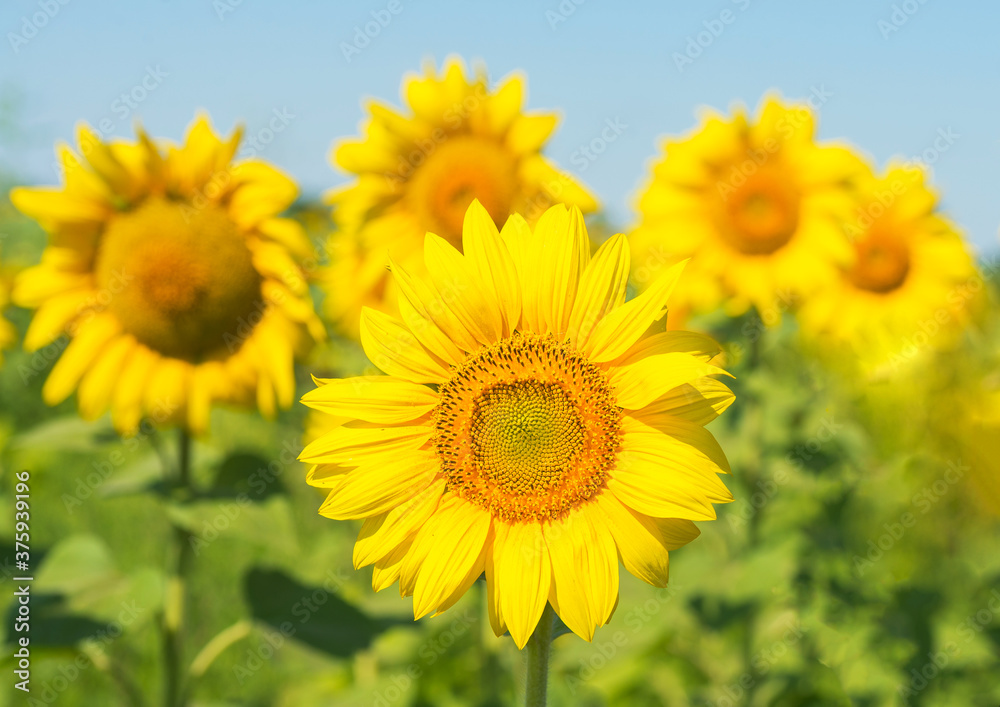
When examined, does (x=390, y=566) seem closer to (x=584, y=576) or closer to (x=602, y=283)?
(x=584, y=576)

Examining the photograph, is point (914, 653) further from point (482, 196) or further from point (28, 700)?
point (28, 700)

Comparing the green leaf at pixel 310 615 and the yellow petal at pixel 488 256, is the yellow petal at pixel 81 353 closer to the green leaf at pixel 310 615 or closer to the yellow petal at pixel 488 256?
the green leaf at pixel 310 615

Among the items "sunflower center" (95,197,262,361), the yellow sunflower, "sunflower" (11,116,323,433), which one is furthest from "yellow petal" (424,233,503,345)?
the yellow sunflower

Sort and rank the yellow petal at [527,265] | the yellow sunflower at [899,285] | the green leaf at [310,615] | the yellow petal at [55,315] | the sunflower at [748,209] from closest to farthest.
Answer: the yellow petal at [527,265] < the green leaf at [310,615] < the yellow petal at [55,315] < the sunflower at [748,209] < the yellow sunflower at [899,285]

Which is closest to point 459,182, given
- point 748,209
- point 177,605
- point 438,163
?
point 438,163

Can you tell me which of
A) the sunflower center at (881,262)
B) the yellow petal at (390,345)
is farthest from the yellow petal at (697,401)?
the sunflower center at (881,262)

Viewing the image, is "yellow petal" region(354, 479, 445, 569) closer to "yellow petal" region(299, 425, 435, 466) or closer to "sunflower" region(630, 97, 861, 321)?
"yellow petal" region(299, 425, 435, 466)

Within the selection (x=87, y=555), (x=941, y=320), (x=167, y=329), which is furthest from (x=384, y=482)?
(x=941, y=320)
